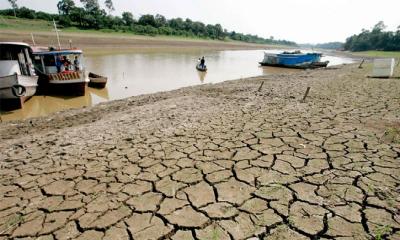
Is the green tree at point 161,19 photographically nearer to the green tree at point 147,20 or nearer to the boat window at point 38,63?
the green tree at point 147,20

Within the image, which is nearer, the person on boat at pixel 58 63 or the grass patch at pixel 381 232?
the grass patch at pixel 381 232

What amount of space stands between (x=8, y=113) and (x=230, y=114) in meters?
8.56

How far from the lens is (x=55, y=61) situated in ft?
41.7

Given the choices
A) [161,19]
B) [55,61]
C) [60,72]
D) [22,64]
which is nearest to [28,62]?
[22,64]

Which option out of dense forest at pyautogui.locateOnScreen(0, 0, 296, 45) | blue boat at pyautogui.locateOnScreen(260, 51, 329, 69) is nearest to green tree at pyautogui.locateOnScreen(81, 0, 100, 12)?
dense forest at pyautogui.locateOnScreen(0, 0, 296, 45)

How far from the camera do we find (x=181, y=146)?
15.4ft

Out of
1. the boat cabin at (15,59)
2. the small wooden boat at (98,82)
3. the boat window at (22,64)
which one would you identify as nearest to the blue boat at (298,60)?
the small wooden boat at (98,82)

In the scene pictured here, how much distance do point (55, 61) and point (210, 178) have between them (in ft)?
40.5

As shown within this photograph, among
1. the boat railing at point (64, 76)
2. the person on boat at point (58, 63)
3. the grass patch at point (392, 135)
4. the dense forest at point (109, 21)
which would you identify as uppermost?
the dense forest at point (109, 21)

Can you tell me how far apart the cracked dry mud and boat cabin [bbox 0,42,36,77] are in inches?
227

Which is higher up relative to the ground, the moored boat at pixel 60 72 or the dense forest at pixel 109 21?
the dense forest at pixel 109 21

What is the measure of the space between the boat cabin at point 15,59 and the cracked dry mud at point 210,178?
5775 millimetres

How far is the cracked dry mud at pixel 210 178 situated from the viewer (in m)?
2.63

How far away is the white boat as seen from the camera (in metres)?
9.69
